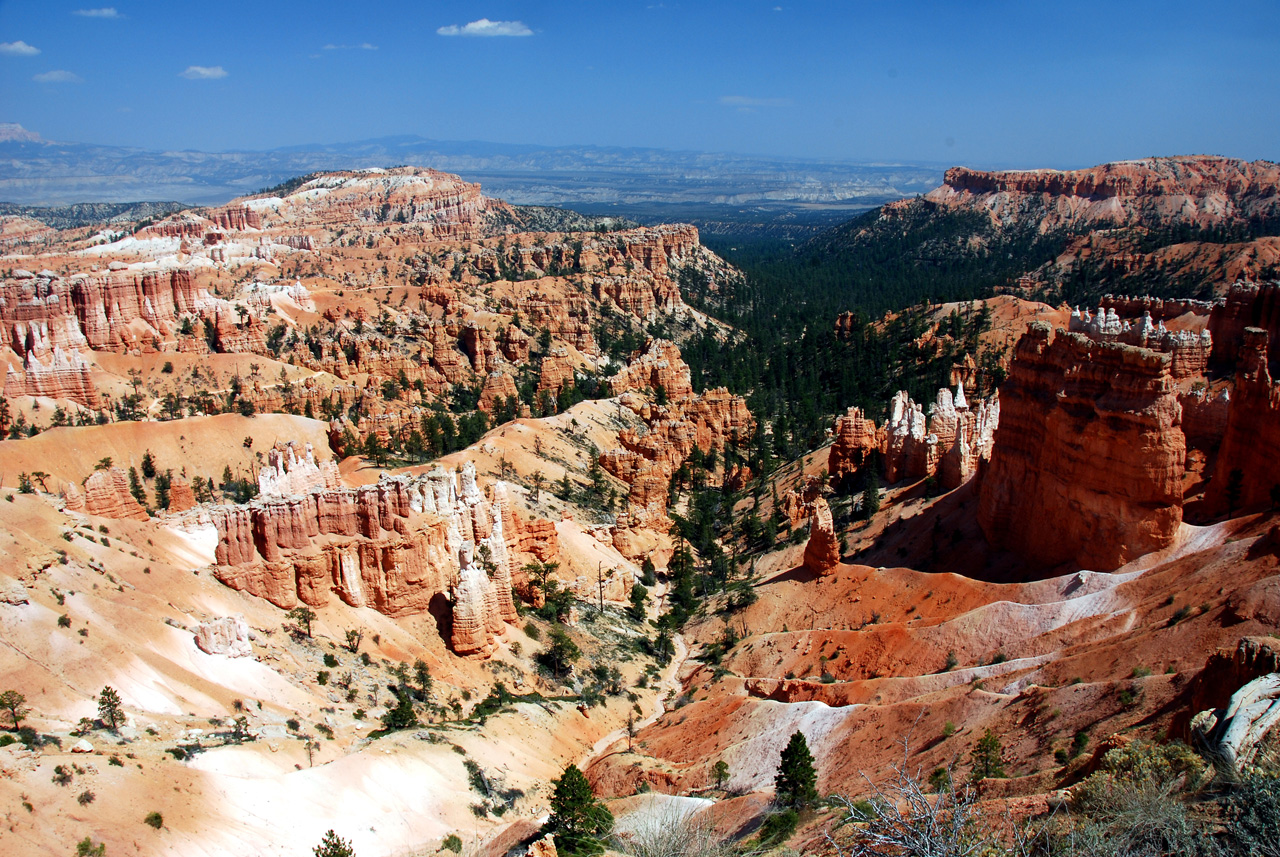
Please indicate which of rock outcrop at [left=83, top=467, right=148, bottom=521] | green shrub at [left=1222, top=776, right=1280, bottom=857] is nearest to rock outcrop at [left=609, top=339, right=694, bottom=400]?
rock outcrop at [left=83, top=467, right=148, bottom=521]

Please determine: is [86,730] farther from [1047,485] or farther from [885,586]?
[1047,485]

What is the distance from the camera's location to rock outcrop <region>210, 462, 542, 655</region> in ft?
Result: 123

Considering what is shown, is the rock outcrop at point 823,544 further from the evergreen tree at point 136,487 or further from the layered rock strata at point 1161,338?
the evergreen tree at point 136,487

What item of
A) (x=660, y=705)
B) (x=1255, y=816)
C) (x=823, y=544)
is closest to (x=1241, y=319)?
(x=823, y=544)

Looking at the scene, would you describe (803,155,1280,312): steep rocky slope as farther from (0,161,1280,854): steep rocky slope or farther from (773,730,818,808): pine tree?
(773,730,818,808): pine tree

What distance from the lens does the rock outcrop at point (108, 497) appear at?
127 feet

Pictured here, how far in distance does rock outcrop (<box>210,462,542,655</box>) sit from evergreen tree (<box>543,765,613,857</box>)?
14607 mm

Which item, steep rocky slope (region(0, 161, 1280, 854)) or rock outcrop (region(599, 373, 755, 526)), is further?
rock outcrop (region(599, 373, 755, 526))

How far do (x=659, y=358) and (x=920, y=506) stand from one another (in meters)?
53.5

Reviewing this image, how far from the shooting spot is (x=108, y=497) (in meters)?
39.4

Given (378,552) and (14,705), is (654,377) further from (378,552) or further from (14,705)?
(14,705)

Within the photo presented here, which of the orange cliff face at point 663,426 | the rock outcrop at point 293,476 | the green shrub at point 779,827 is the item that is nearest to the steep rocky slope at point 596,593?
the rock outcrop at point 293,476

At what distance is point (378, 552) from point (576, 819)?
18.2m

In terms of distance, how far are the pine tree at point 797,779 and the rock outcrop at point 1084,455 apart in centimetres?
1633
